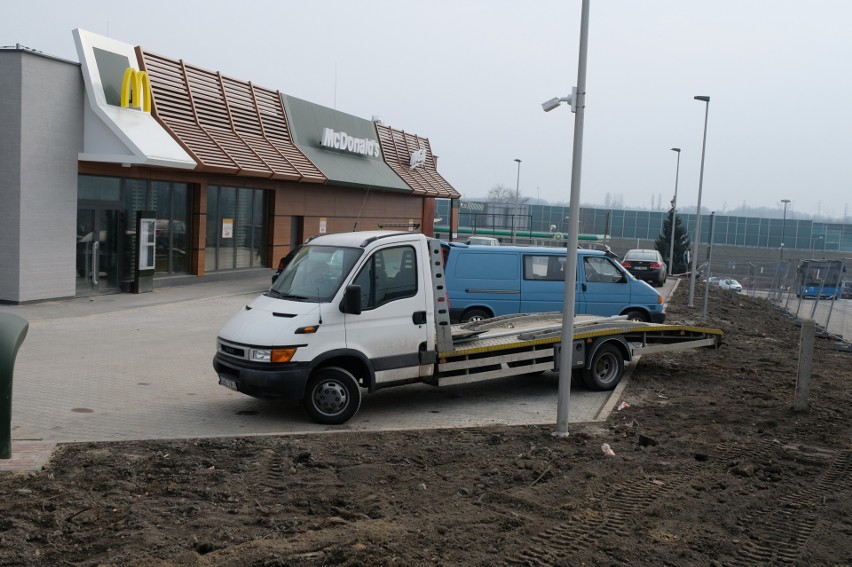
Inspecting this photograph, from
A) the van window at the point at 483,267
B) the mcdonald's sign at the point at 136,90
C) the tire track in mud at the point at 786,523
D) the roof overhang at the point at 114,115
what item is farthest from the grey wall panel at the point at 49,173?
the tire track in mud at the point at 786,523

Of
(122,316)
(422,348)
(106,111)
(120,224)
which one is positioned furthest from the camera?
(120,224)

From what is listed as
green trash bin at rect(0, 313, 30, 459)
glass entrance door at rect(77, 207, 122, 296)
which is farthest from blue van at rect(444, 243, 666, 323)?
glass entrance door at rect(77, 207, 122, 296)

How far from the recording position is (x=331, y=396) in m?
9.68

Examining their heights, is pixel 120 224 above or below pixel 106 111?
below

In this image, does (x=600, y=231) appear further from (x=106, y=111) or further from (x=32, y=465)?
(x=32, y=465)

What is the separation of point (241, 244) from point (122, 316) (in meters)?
10.8

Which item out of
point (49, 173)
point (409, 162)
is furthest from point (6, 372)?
point (409, 162)

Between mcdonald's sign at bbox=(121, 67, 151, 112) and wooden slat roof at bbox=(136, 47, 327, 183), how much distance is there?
82 cm

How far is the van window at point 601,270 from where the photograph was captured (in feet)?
53.1

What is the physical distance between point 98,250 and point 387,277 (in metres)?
13.8

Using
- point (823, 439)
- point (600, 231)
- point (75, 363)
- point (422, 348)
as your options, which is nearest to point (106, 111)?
point (75, 363)

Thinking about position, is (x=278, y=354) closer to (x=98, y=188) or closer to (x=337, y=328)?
(x=337, y=328)

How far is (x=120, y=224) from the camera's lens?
22.1 metres

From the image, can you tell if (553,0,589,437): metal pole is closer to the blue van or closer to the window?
the blue van
